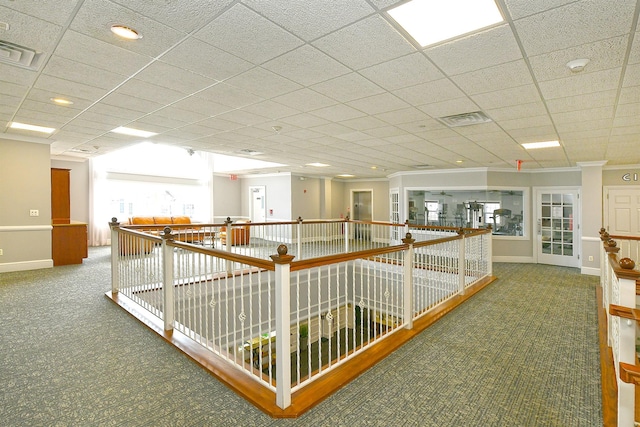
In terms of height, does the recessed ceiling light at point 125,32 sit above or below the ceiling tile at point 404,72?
above

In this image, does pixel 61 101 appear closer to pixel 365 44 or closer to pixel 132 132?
pixel 132 132

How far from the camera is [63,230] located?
6652 millimetres

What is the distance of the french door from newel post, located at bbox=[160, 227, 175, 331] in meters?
9.06

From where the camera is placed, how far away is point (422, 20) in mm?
2037

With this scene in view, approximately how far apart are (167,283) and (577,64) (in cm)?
424

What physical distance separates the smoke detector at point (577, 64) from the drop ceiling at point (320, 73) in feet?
0.18

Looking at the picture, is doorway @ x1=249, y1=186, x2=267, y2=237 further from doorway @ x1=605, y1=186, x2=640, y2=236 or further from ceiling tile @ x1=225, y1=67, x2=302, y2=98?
doorway @ x1=605, y1=186, x2=640, y2=236

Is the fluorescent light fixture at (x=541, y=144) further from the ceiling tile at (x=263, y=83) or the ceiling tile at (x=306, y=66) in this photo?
the ceiling tile at (x=263, y=83)

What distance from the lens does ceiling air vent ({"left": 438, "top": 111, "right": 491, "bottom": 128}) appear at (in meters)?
3.98

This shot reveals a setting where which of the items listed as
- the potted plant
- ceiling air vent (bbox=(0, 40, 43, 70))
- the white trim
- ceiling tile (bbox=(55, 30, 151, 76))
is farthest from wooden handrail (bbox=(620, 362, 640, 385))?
the white trim

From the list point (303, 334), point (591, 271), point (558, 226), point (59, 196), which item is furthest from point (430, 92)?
point (59, 196)

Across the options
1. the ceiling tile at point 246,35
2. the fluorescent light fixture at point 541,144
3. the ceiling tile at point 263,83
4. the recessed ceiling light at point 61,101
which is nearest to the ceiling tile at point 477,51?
the ceiling tile at point 246,35

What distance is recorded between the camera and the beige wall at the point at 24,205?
581cm

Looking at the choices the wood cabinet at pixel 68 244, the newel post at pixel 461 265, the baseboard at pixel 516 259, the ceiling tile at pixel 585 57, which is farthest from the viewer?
the baseboard at pixel 516 259
